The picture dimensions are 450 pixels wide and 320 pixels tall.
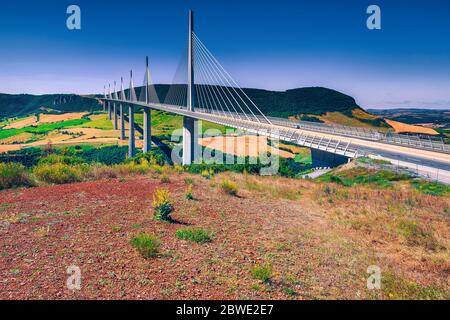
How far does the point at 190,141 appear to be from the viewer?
155 feet

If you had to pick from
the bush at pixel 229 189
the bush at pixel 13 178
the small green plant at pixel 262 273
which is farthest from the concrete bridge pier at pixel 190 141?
the small green plant at pixel 262 273

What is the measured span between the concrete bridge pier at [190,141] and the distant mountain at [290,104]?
60.4 m

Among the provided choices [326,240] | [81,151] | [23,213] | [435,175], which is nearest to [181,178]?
[23,213]

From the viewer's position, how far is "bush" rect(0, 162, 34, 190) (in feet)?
54.0

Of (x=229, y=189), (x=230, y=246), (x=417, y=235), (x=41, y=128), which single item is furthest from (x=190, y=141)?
(x=41, y=128)

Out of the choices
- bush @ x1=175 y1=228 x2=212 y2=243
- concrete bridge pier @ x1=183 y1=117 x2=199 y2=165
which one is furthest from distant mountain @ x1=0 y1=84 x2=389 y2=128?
bush @ x1=175 y1=228 x2=212 y2=243

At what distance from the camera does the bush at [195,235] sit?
9.98m

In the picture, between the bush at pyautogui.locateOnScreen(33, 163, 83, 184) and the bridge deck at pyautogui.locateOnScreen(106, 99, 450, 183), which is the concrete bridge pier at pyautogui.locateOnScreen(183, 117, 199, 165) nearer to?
the bridge deck at pyautogui.locateOnScreen(106, 99, 450, 183)

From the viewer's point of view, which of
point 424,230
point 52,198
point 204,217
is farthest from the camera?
point 52,198

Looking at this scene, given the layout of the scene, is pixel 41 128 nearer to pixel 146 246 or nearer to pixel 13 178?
pixel 13 178

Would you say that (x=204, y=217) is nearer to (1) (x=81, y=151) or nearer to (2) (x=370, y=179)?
(2) (x=370, y=179)

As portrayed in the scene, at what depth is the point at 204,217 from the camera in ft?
41.4

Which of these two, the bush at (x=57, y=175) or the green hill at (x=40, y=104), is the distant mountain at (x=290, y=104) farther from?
the bush at (x=57, y=175)
